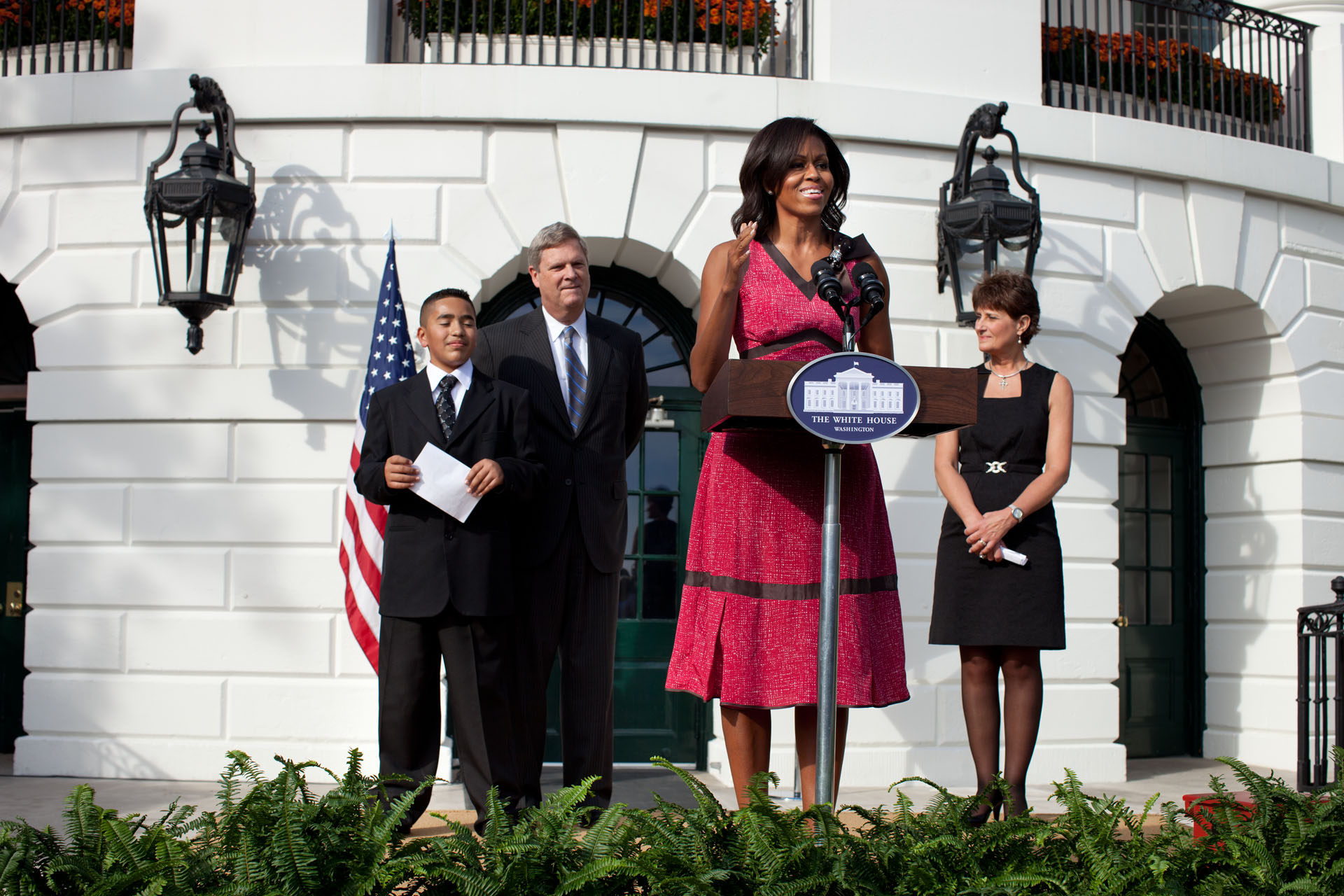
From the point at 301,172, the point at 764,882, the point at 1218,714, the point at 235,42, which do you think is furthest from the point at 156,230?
the point at 1218,714

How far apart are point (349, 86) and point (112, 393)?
2140 mm

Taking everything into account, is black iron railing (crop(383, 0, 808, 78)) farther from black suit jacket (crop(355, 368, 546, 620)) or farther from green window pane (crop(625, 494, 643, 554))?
black suit jacket (crop(355, 368, 546, 620))

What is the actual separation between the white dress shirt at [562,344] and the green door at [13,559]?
455cm

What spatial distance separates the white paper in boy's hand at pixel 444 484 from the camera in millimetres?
3623

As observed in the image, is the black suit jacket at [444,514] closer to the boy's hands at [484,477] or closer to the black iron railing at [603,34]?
the boy's hands at [484,477]

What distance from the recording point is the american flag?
529 centimetres

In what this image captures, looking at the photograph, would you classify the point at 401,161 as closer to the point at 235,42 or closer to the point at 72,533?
the point at 235,42

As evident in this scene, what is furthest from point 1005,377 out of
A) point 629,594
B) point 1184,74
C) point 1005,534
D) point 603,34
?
point 1184,74

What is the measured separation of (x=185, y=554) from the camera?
6109 millimetres

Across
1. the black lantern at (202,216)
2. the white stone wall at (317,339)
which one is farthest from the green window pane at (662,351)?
the black lantern at (202,216)

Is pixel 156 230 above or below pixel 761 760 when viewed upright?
above

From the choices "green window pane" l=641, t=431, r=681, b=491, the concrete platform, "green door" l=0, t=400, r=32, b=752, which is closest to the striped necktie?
the concrete platform

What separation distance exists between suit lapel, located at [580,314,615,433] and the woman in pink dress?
881 mm

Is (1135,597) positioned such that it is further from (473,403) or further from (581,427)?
(473,403)
